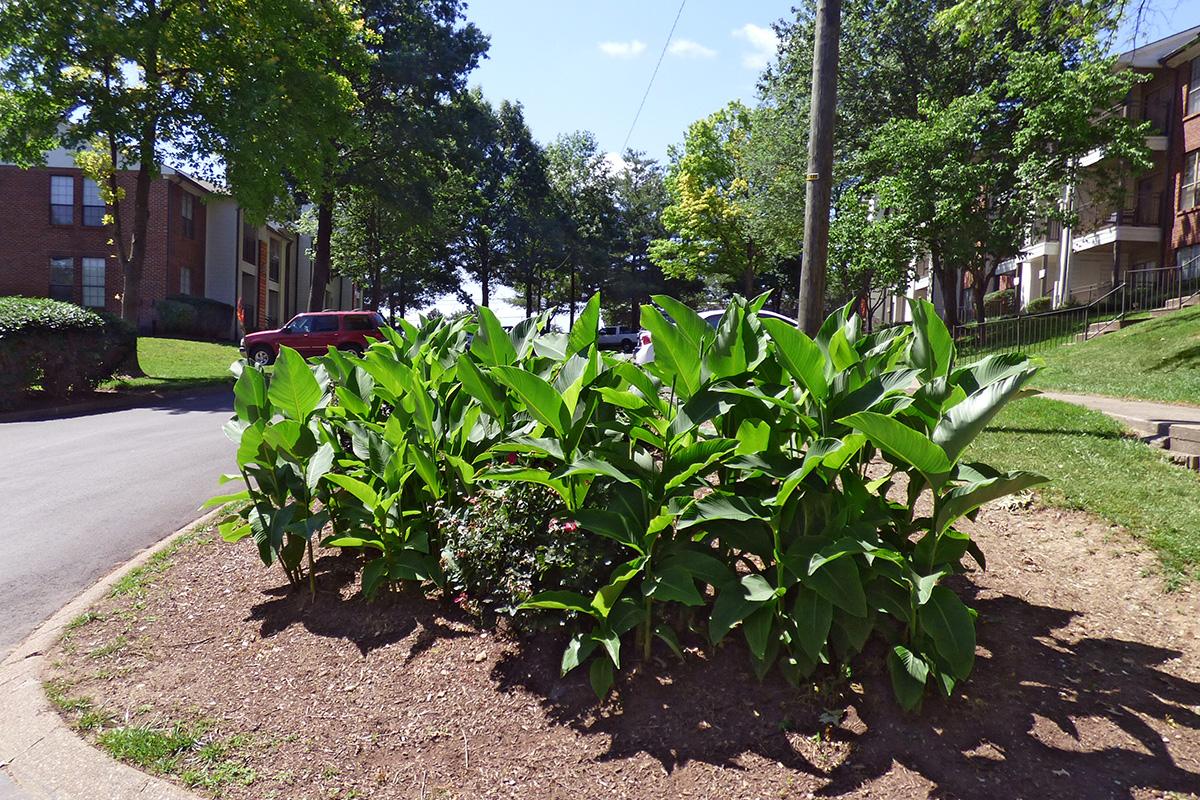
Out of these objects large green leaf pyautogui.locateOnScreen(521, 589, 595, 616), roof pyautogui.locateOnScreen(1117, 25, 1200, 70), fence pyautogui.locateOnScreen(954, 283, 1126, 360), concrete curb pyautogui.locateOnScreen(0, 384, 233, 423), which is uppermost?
roof pyautogui.locateOnScreen(1117, 25, 1200, 70)

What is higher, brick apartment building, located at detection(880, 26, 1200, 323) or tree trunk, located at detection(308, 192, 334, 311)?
brick apartment building, located at detection(880, 26, 1200, 323)

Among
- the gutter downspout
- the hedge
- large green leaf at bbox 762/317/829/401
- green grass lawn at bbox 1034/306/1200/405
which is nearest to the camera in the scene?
large green leaf at bbox 762/317/829/401

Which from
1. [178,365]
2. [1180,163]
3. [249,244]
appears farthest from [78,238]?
[1180,163]

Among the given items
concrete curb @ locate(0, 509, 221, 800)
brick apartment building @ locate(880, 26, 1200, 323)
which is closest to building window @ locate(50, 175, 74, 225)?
brick apartment building @ locate(880, 26, 1200, 323)

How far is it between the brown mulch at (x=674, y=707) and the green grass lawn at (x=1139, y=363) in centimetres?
793

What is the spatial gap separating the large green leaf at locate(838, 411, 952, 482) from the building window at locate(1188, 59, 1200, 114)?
32.8 meters

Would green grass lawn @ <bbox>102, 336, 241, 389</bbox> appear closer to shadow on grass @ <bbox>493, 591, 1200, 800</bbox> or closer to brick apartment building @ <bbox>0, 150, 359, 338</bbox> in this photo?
brick apartment building @ <bbox>0, 150, 359, 338</bbox>

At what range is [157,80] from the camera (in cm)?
1902

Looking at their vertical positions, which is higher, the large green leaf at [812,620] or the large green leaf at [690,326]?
the large green leaf at [690,326]

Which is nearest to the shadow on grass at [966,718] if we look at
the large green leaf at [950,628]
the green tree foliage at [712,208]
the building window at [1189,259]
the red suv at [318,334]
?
the large green leaf at [950,628]

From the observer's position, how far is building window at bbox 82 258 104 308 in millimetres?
32781

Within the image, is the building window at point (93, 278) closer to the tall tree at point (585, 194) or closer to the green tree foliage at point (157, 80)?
the green tree foliage at point (157, 80)

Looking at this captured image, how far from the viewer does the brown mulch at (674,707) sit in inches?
109

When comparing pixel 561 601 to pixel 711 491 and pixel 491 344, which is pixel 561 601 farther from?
pixel 491 344
